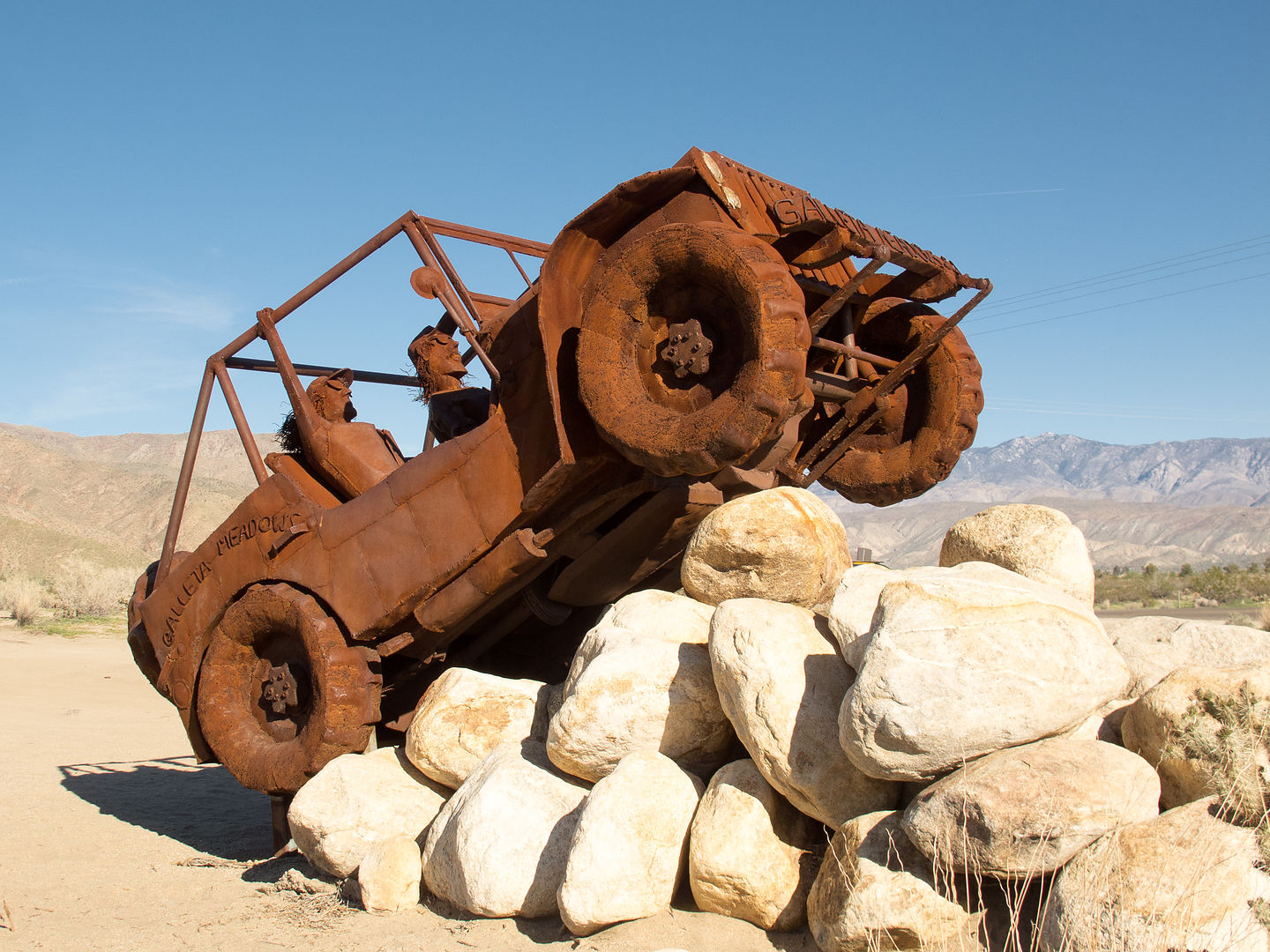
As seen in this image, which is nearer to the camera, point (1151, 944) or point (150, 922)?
point (1151, 944)

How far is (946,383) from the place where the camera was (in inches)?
236

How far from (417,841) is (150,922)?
1.29 meters

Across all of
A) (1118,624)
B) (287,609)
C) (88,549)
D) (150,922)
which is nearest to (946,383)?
(1118,624)

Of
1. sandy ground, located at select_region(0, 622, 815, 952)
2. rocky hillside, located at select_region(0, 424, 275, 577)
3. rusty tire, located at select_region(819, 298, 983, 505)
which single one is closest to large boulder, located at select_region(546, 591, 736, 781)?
sandy ground, located at select_region(0, 622, 815, 952)

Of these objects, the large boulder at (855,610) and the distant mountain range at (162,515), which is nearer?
the large boulder at (855,610)

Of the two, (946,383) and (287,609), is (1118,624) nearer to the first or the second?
(946,383)

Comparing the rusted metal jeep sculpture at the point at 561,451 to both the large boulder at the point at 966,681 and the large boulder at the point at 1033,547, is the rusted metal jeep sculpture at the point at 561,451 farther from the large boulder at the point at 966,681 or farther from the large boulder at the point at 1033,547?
the large boulder at the point at 966,681

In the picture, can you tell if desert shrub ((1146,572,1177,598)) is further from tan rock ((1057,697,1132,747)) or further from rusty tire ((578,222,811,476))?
rusty tire ((578,222,811,476))

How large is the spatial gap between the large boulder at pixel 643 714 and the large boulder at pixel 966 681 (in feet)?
3.56

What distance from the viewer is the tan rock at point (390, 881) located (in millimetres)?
4911

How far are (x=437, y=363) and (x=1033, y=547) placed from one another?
3.95 meters

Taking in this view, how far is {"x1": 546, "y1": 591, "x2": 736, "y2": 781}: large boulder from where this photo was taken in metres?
4.71

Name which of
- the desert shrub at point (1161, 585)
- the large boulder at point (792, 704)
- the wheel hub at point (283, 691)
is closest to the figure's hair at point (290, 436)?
the wheel hub at point (283, 691)

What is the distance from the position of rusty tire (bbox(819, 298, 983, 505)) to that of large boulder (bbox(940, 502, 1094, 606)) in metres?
0.67
